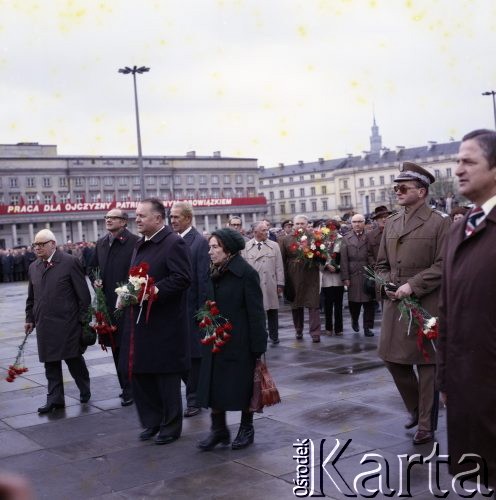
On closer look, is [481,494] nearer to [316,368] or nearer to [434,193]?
[316,368]

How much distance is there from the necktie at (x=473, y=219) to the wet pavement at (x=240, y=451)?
1918mm

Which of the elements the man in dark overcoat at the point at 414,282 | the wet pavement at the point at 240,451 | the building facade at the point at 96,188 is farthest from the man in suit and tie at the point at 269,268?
the building facade at the point at 96,188

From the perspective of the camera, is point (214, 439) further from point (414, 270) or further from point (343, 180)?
point (343, 180)

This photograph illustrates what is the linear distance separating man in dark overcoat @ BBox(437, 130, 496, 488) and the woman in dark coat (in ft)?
7.90

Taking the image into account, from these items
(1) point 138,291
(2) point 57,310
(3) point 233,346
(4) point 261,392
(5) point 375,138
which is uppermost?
(5) point 375,138

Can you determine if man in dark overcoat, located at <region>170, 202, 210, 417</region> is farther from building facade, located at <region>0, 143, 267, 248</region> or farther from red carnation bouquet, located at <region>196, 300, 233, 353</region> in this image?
building facade, located at <region>0, 143, 267, 248</region>

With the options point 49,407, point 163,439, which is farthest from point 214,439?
point 49,407

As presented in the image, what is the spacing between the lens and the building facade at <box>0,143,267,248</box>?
101312 mm

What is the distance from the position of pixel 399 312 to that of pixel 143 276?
204 centimetres

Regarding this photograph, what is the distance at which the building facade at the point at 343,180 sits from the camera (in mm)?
131738

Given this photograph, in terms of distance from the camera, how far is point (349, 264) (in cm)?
1193

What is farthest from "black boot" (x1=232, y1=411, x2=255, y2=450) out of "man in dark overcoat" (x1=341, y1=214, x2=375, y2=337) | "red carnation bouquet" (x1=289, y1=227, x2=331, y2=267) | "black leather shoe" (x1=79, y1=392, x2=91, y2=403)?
"man in dark overcoat" (x1=341, y1=214, x2=375, y2=337)

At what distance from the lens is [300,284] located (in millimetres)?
11828

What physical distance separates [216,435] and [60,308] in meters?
2.70
